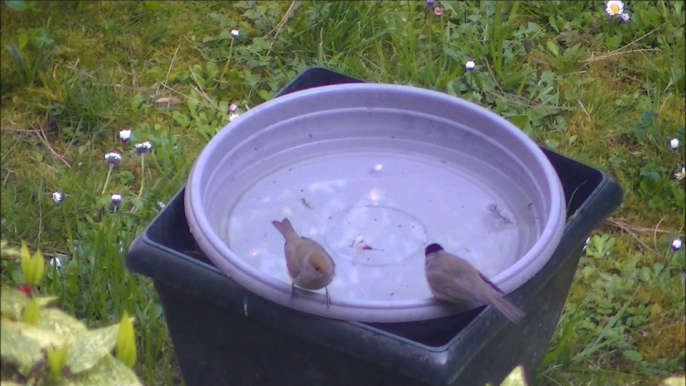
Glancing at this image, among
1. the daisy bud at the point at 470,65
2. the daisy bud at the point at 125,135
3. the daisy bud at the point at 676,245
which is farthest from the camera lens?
the daisy bud at the point at 470,65

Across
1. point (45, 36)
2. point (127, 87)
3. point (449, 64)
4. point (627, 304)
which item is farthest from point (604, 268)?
point (45, 36)

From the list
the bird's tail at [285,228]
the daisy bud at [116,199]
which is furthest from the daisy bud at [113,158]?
the bird's tail at [285,228]

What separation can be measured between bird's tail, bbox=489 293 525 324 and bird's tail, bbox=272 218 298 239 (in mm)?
620

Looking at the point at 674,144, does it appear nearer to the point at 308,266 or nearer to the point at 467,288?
the point at 467,288

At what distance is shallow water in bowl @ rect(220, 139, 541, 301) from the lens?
2891 mm

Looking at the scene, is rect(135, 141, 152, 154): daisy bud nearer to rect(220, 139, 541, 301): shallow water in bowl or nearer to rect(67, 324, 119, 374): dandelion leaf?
rect(220, 139, 541, 301): shallow water in bowl

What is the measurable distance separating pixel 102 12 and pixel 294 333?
284 cm

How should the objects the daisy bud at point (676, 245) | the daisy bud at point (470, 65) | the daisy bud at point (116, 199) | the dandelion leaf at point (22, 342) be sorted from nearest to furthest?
the dandelion leaf at point (22, 342)
the daisy bud at point (116, 199)
the daisy bud at point (676, 245)
the daisy bud at point (470, 65)

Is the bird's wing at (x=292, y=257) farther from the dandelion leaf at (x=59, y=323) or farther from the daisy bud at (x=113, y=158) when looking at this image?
the daisy bud at (x=113, y=158)

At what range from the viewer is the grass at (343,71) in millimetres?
3430

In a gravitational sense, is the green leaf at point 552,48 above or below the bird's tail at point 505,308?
below

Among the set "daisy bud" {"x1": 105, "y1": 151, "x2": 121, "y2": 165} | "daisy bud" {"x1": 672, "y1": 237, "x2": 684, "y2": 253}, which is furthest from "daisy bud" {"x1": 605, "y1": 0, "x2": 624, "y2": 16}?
"daisy bud" {"x1": 105, "y1": 151, "x2": 121, "y2": 165}

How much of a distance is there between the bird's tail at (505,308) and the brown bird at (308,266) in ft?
1.33

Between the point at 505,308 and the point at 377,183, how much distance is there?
0.94 m
